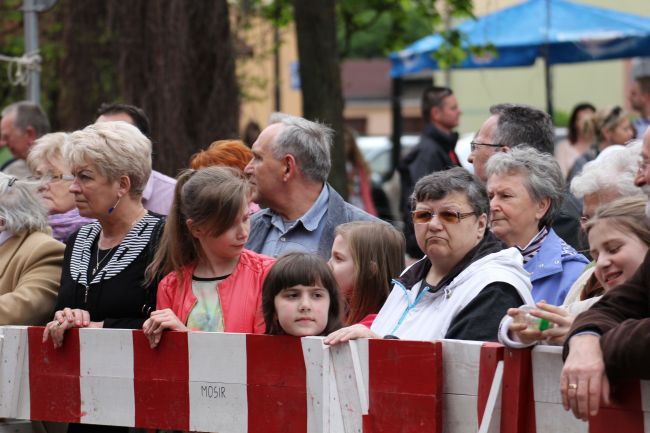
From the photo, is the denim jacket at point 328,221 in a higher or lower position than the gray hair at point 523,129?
lower

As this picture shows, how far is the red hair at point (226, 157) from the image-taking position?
271 inches

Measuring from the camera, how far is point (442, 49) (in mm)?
15594

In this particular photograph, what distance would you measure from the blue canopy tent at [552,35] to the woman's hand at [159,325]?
986 centimetres

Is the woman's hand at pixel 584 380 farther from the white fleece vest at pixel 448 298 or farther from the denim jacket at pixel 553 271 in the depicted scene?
the denim jacket at pixel 553 271

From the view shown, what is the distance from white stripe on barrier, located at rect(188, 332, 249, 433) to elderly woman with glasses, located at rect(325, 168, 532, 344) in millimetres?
513

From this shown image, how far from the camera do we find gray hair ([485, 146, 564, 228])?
232 inches

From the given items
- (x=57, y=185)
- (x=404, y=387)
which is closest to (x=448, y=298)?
(x=404, y=387)

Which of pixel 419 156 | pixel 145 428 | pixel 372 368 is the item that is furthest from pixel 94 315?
pixel 419 156

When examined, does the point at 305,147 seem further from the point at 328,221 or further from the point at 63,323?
the point at 63,323

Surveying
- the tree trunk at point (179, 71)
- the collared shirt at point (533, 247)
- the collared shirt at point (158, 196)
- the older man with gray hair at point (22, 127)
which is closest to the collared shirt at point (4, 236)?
the collared shirt at point (158, 196)

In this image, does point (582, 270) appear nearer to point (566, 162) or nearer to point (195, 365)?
point (195, 365)

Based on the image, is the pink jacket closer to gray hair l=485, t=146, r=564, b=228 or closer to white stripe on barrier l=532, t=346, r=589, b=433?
gray hair l=485, t=146, r=564, b=228

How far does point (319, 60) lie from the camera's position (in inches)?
507

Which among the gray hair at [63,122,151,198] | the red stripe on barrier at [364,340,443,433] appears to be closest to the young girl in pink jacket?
the gray hair at [63,122,151,198]
